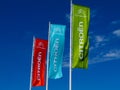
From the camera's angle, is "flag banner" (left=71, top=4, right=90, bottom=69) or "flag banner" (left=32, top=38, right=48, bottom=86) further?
"flag banner" (left=32, top=38, right=48, bottom=86)

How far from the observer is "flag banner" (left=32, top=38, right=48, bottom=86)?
44.8 meters

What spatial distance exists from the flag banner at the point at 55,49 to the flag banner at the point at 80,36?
17.9 feet

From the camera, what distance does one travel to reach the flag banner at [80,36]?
31750 millimetres

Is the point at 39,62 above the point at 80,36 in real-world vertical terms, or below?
below

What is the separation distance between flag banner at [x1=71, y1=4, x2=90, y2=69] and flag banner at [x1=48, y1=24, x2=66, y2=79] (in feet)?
17.9

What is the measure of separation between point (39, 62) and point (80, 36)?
1359cm

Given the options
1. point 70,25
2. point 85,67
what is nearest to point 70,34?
point 70,25

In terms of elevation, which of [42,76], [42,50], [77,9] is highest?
[77,9]

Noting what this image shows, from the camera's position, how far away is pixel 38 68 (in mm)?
45344

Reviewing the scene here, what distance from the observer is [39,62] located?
149 ft

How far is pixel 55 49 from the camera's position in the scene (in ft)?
129

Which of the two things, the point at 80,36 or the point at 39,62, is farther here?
the point at 39,62

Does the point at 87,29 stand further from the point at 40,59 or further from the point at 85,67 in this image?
the point at 40,59

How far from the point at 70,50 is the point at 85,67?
1997 millimetres
